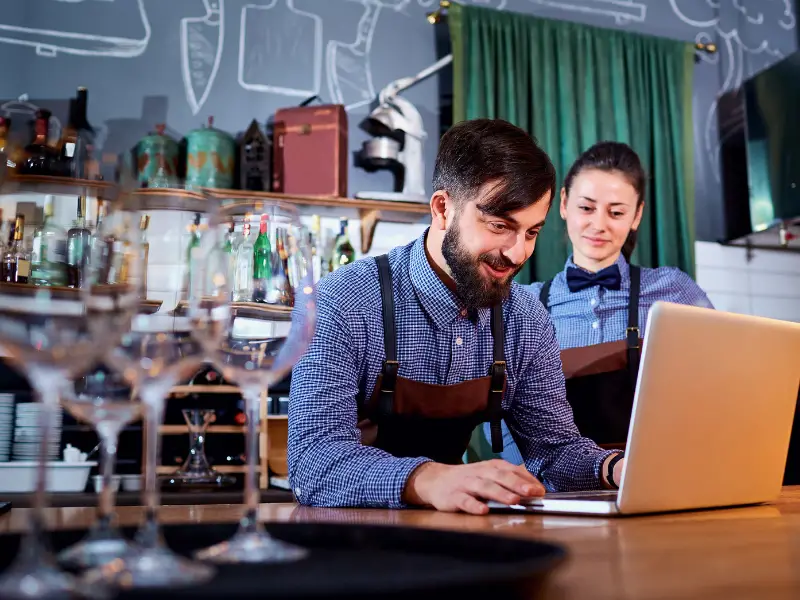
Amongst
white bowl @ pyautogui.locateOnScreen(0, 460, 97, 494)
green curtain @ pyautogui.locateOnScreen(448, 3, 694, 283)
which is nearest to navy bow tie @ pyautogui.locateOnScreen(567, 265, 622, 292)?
green curtain @ pyautogui.locateOnScreen(448, 3, 694, 283)

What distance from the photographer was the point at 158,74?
11.0 ft

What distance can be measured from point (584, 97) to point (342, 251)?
125 cm

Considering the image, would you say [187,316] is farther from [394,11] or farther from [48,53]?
[394,11]

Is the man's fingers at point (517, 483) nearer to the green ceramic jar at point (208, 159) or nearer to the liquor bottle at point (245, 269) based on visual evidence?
the liquor bottle at point (245, 269)

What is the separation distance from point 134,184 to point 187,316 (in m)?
0.10

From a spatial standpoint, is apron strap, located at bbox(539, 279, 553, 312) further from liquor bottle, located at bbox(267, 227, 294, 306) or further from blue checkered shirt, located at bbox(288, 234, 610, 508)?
liquor bottle, located at bbox(267, 227, 294, 306)

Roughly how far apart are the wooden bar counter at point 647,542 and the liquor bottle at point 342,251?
2116mm

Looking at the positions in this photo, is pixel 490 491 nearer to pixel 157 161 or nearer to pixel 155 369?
pixel 155 369

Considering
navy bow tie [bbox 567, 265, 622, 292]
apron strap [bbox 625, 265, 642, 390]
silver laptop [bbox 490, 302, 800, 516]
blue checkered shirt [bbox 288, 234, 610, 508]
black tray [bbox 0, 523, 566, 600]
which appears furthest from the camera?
navy bow tie [bbox 567, 265, 622, 292]

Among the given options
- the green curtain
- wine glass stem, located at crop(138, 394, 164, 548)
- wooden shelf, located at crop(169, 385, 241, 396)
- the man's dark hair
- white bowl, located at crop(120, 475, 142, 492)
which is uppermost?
the green curtain

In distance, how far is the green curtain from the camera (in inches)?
139

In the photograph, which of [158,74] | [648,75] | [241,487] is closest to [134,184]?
[241,487]

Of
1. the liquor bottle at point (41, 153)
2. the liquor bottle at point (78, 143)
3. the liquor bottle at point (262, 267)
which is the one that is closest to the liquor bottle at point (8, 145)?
the liquor bottle at point (41, 153)

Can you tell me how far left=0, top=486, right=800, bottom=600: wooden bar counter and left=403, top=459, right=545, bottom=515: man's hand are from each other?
Answer: 31 millimetres
